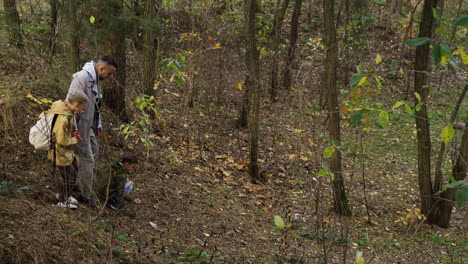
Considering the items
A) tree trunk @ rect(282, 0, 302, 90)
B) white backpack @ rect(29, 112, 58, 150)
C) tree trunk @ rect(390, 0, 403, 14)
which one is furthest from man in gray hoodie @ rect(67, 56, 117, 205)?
tree trunk @ rect(390, 0, 403, 14)

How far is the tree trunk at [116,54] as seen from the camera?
8.10 meters

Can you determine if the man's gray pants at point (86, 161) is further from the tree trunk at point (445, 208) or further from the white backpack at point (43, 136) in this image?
the tree trunk at point (445, 208)

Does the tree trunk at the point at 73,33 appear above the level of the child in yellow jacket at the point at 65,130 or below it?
above

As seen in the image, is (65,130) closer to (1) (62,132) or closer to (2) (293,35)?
(1) (62,132)

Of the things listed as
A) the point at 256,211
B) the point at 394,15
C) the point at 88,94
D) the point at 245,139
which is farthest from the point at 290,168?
the point at 394,15

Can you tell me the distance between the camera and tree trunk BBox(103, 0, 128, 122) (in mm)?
8102

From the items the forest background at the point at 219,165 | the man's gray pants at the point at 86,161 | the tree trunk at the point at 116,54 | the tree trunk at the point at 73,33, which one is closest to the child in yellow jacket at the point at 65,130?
the man's gray pants at the point at 86,161

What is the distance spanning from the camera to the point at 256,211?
759 cm

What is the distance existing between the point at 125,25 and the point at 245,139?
427 centimetres

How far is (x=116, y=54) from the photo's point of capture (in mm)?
8430

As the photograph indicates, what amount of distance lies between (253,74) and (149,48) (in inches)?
93.0

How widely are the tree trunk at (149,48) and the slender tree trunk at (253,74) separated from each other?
2.02 m

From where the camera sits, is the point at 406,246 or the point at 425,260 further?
the point at 406,246

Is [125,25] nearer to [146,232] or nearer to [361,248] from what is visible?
[146,232]
